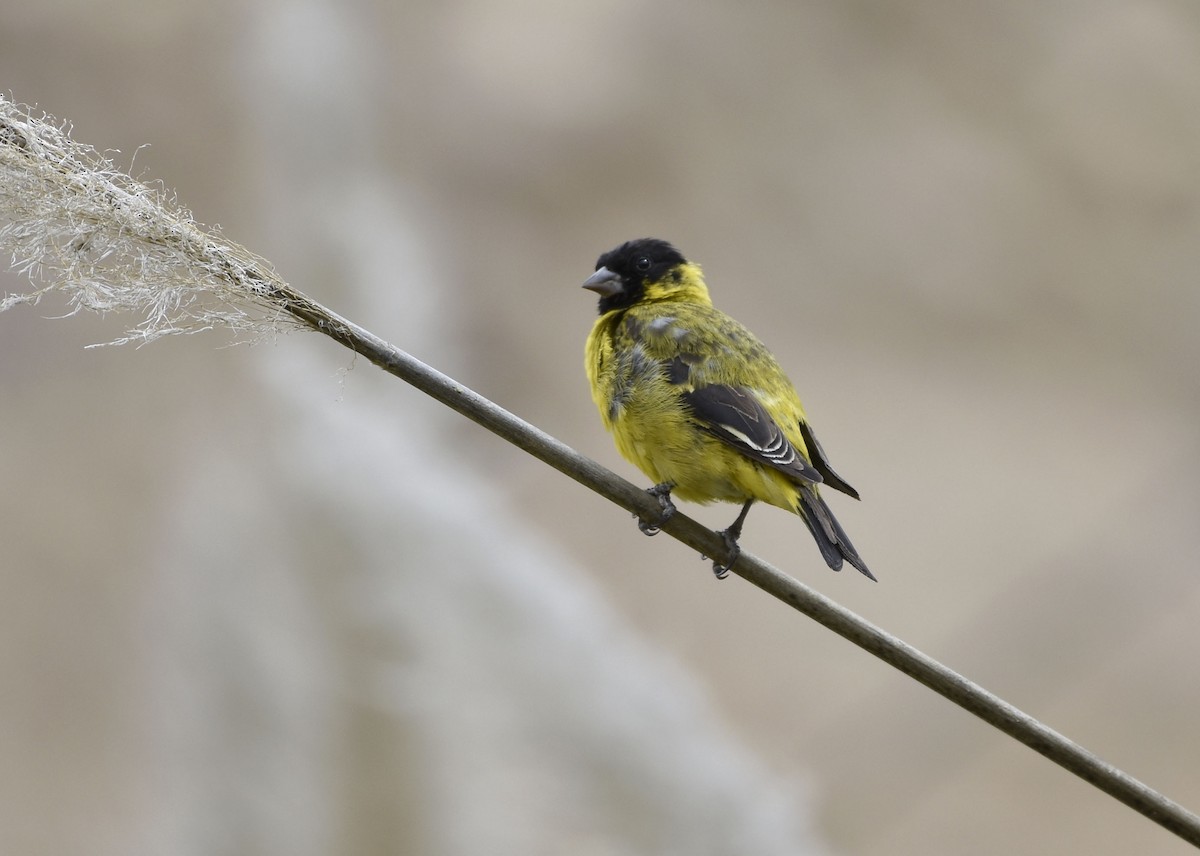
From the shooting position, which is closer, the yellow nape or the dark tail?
the dark tail

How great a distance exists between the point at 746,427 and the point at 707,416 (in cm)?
5

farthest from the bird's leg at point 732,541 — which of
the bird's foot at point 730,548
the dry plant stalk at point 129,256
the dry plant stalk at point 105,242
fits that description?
the dry plant stalk at point 105,242

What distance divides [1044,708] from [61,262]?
2103 millimetres

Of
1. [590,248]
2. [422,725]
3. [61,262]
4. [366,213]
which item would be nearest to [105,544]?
[422,725]

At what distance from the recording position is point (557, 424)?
266cm

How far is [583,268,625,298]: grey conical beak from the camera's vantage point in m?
1.51

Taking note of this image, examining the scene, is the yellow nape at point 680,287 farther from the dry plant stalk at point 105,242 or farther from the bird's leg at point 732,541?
the dry plant stalk at point 105,242

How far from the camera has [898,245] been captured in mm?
3025

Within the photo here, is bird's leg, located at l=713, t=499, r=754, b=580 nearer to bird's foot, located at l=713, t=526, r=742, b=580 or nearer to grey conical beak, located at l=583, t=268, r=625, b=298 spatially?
bird's foot, located at l=713, t=526, r=742, b=580

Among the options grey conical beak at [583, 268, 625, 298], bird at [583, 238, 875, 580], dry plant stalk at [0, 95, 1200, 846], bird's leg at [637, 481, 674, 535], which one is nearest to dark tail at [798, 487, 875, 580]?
bird at [583, 238, 875, 580]

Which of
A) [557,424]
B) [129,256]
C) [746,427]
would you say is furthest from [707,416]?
[557,424]

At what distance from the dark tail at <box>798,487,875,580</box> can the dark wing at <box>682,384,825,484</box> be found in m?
0.03

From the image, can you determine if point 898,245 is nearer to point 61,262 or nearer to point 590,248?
point 590,248

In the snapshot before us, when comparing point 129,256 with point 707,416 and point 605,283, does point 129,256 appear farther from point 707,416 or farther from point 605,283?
point 605,283
